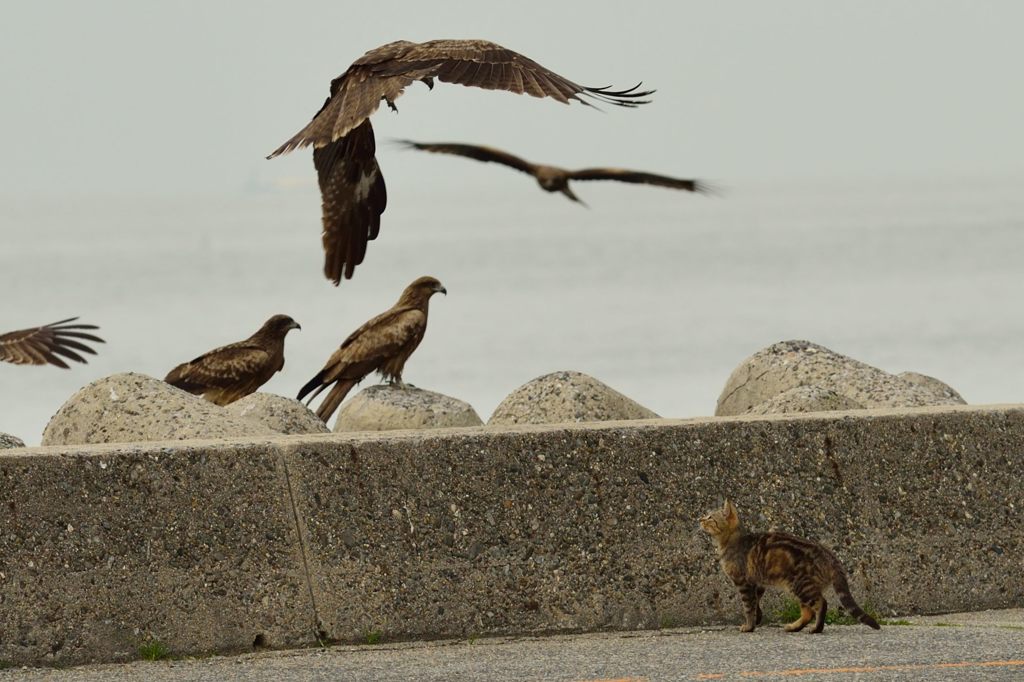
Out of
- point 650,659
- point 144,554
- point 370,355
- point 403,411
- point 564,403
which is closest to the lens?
point 650,659

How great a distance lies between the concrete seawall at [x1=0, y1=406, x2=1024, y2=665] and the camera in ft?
21.8

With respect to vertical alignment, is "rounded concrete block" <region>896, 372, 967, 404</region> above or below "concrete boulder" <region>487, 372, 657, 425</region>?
above

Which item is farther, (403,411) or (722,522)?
(403,411)

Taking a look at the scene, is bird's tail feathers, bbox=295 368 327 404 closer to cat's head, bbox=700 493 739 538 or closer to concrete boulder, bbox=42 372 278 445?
concrete boulder, bbox=42 372 278 445

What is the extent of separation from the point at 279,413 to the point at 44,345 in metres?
3.69

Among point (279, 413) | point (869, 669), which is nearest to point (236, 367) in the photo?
point (279, 413)

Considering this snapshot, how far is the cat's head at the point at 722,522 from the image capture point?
22.7 ft

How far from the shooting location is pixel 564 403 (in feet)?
28.0

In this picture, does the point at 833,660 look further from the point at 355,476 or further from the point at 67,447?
the point at 67,447

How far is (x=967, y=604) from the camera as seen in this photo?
24.4ft

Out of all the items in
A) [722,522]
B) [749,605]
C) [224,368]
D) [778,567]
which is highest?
[224,368]

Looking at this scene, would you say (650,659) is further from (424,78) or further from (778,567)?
(424,78)

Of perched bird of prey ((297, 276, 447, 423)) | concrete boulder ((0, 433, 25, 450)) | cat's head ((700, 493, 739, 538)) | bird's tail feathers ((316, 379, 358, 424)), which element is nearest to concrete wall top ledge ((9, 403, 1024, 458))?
cat's head ((700, 493, 739, 538))

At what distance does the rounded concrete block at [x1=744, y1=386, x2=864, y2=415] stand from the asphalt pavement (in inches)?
56.4
